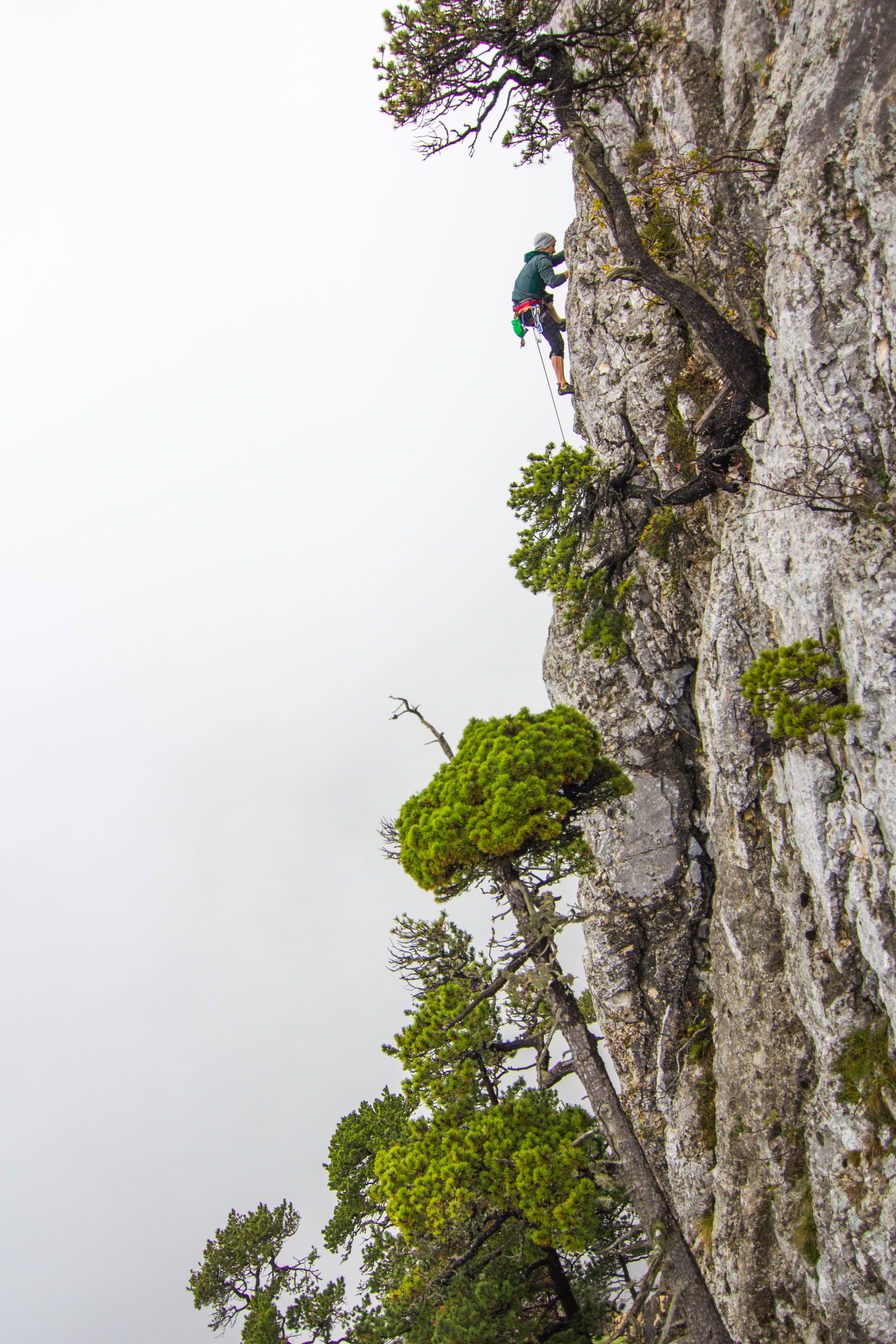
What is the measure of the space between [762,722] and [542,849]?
375cm

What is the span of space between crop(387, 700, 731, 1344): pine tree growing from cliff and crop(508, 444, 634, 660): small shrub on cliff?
10.8 feet

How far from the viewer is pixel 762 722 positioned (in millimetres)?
10414

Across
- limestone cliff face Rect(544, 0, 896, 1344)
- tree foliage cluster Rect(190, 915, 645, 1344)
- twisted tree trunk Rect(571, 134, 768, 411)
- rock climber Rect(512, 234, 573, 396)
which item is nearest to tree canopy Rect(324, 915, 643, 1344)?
tree foliage cluster Rect(190, 915, 645, 1344)

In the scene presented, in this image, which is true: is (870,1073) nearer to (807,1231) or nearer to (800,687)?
(807,1231)

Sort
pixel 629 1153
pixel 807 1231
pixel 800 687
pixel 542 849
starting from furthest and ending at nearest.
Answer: pixel 542 849 → pixel 629 1153 → pixel 807 1231 → pixel 800 687

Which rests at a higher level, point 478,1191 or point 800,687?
point 800,687

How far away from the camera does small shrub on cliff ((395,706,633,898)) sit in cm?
995

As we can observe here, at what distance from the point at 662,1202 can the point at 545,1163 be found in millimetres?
1629

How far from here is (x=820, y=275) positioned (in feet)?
28.4

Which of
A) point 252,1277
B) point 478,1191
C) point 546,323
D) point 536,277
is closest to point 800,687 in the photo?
point 478,1191

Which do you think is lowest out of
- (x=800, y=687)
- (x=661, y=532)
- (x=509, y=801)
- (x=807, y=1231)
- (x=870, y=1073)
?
(x=807, y=1231)

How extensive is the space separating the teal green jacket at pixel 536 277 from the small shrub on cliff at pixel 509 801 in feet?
34.3

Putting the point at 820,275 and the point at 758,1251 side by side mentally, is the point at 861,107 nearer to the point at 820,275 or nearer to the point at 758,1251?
the point at 820,275

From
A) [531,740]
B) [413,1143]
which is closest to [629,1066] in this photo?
[413,1143]
